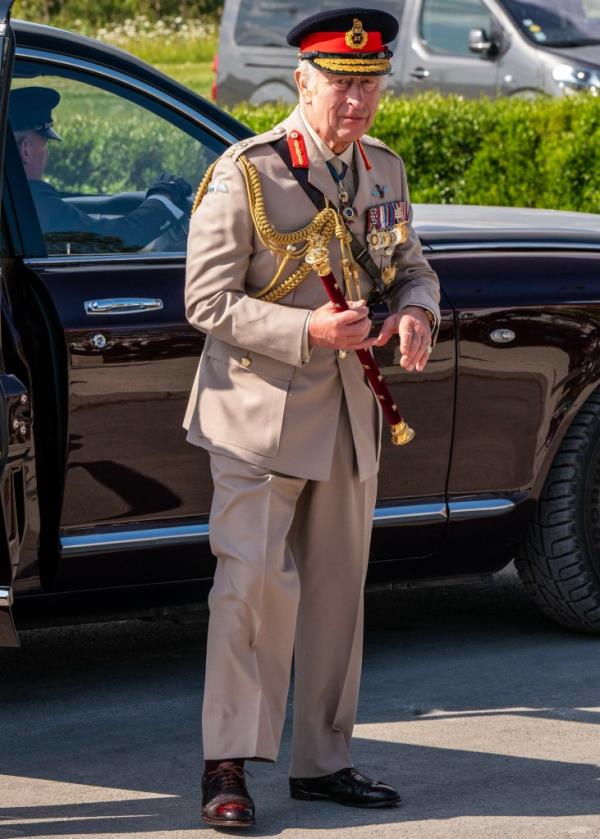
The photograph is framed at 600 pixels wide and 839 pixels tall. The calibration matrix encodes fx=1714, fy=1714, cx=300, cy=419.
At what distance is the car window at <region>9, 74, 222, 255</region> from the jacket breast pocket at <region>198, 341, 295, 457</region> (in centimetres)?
82

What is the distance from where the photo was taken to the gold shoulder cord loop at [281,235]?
11.3 feet

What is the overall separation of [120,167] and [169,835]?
2.10 metres

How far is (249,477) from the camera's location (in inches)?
138

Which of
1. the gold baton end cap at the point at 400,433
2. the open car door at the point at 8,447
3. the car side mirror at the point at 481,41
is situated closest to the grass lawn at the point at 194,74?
the car side mirror at the point at 481,41

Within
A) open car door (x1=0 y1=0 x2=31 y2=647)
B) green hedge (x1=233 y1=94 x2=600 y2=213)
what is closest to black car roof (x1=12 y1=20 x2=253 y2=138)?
open car door (x1=0 y1=0 x2=31 y2=647)

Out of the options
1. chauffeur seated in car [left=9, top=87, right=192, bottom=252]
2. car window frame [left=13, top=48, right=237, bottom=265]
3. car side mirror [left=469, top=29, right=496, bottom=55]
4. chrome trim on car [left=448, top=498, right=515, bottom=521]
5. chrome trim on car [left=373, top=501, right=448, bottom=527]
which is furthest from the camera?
car side mirror [left=469, top=29, right=496, bottom=55]

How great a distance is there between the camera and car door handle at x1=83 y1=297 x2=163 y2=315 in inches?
159

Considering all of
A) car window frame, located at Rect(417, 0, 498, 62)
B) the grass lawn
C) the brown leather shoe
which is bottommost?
the grass lawn

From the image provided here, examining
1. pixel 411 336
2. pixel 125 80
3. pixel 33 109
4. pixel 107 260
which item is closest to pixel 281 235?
pixel 411 336

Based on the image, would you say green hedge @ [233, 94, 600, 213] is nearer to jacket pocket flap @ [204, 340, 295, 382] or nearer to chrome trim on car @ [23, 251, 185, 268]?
chrome trim on car @ [23, 251, 185, 268]

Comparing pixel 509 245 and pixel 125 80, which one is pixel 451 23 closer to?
pixel 509 245

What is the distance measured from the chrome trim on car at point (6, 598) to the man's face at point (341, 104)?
3.69ft

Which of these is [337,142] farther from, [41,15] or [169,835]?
[41,15]

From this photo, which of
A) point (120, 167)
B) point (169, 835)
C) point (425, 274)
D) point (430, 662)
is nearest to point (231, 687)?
point (169, 835)
